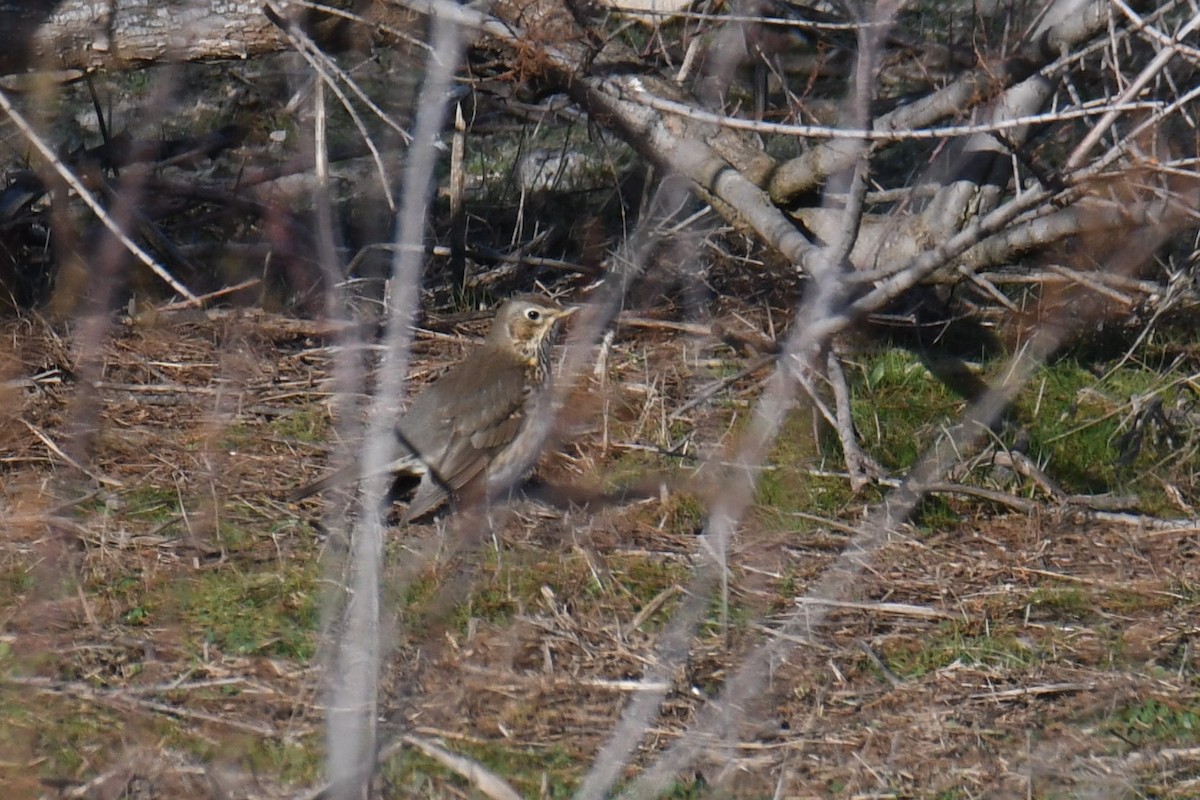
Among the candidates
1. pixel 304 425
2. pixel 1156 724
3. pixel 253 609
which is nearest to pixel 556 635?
pixel 253 609

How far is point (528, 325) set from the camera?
6750 millimetres

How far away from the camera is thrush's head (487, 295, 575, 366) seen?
672cm

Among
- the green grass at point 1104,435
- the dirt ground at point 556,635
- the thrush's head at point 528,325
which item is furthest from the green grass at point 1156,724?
the thrush's head at point 528,325

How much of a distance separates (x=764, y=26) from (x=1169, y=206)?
2010 mm

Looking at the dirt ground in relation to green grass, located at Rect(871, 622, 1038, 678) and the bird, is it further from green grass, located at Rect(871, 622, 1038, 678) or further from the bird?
the bird

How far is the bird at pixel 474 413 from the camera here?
6.02 metres

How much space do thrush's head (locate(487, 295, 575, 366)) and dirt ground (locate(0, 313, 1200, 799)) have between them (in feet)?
1.35

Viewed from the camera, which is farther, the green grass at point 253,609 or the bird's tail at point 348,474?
the bird's tail at point 348,474

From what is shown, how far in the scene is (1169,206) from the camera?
6371mm

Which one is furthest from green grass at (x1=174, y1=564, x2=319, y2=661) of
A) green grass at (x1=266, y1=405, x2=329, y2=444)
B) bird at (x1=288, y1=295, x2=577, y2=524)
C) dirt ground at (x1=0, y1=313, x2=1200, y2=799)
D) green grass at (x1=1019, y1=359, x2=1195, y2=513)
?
green grass at (x1=1019, y1=359, x2=1195, y2=513)

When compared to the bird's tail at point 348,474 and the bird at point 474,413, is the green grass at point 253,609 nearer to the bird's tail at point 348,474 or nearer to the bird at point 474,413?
the bird's tail at point 348,474

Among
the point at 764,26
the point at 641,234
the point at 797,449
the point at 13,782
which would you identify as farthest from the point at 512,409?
the point at 13,782

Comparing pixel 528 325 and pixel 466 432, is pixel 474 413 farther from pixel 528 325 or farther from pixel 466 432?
pixel 528 325

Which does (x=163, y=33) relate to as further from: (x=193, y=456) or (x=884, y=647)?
(x=884, y=647)
